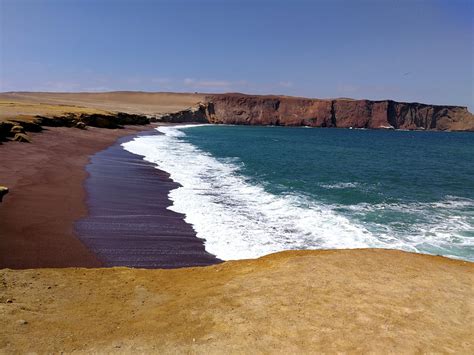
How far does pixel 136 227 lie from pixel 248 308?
854 cm

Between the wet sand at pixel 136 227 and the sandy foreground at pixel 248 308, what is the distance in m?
2.24

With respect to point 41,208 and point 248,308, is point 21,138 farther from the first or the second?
point 248,308

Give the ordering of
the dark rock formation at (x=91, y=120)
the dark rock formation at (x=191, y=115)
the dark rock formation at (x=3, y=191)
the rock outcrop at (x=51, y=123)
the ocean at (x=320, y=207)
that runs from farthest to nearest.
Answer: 1. the dark rock formation at (x=191, y=115)
2. the dark rock formation at (x=91, y=120)
3. the rock outcrop at (x=51, y=123)
4. the dark rock formation at (x=3, y=191)
5. the ocean at (x=320, y=207)

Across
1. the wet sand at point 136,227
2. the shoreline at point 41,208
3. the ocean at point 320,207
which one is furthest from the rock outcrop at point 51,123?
the wet sand at point 136,227

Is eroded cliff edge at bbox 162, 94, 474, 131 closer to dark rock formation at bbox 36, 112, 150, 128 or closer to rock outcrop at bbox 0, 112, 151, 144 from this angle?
dark rock formation at bbox 36, 112, 150, 128

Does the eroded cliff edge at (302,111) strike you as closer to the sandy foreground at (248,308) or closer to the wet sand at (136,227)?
the wet sand at (136,227)

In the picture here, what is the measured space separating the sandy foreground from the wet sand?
88.1 inches

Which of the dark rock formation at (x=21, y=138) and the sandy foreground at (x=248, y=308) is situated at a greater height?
the dark rock formation at (x=21, y=138)

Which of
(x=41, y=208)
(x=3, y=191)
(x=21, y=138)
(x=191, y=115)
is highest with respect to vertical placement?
(x=191, y=115)

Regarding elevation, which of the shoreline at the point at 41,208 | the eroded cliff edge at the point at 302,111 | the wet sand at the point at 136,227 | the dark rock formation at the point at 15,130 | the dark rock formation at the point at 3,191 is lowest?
the wet sand at the point at 136,227

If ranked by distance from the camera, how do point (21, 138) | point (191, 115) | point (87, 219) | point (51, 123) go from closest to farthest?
point (87, 219) < point (21, 138) < point (51, 123) < point (191, 115)

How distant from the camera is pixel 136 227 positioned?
49.8 ft

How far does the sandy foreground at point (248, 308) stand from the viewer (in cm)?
655

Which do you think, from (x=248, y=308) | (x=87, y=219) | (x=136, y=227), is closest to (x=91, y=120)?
(x=87, y=219)
